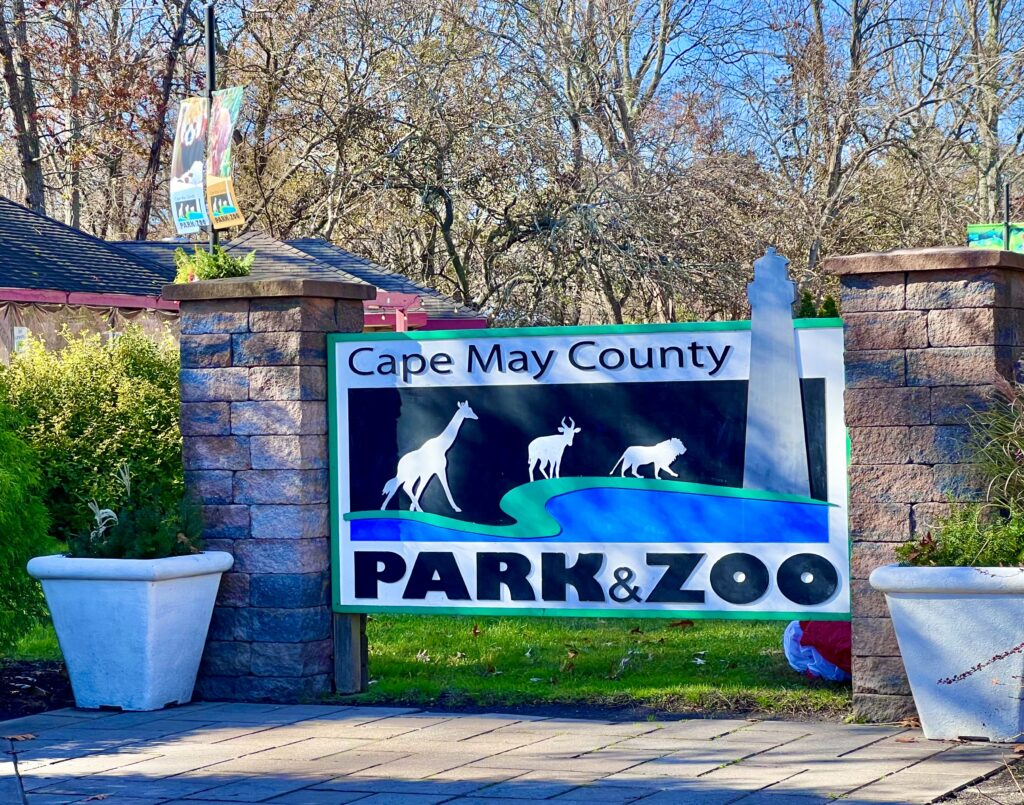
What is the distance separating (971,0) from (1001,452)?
1899cm

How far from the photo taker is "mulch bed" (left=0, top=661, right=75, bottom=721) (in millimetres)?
6711

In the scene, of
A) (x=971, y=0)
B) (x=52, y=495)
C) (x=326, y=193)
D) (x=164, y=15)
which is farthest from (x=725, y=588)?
(x=164, y=15)

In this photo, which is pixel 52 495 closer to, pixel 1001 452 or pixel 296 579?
pixel 296 579

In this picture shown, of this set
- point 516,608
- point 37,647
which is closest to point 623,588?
point 516,608

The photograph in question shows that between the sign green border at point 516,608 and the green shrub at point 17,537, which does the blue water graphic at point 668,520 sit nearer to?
the sign green border at point 516,608

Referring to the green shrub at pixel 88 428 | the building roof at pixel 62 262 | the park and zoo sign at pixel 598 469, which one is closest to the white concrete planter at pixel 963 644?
the park and zoo sign at pixel 598 469

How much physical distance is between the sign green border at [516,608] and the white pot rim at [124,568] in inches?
27.8

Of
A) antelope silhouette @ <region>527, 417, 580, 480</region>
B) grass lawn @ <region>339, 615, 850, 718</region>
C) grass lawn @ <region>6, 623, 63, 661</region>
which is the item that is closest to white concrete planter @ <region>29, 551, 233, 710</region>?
grass lawn @ <region>339, 615, 850, 718</region>

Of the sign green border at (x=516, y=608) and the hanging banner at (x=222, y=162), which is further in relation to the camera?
the hanging banner at (x=222, y=162)

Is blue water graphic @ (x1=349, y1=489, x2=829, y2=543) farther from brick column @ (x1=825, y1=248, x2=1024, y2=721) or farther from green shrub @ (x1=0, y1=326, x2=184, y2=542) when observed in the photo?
green shrub @ (x1=0, y1=326, x2=184, y2=542)

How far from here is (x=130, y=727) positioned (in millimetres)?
6195

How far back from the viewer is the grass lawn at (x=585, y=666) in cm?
641

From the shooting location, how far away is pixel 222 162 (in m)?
15.4

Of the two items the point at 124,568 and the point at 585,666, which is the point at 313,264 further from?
the point at 124,568
